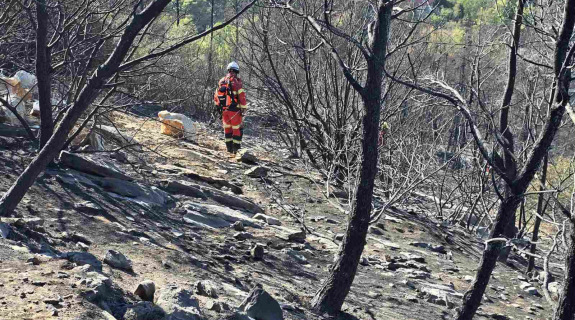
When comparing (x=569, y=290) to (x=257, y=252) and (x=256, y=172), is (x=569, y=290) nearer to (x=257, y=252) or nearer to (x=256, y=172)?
(x=257, y=252)

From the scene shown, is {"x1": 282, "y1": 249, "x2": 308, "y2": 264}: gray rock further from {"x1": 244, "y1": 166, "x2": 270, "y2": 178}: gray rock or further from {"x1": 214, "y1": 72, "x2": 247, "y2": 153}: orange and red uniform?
{"x1": 214, "y1": 72, "x2": 247, "y2": 153}: orange and red uniform

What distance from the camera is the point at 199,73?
59.3ft

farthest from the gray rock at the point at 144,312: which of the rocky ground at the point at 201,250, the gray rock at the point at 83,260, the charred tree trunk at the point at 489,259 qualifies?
the charred tree trunk at the point at 489,259

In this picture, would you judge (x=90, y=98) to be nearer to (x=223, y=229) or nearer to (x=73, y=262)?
(x=73, y=262)

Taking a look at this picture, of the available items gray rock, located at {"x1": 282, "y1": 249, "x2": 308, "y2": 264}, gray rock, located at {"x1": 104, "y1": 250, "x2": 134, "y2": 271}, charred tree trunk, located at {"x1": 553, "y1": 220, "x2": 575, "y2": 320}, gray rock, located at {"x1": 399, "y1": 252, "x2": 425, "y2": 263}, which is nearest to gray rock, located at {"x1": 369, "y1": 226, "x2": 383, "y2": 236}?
gray rock, located at {"x1": 399, "y1": 252, "x2": 425, "y2": 263}

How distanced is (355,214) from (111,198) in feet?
8.46

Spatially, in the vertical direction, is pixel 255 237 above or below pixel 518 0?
below

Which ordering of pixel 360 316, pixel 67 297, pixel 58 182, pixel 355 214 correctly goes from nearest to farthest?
pixel 67 297 → pixel 355 214 → pixel 360 316 → pixel 58 182

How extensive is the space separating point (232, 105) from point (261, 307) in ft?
24.4

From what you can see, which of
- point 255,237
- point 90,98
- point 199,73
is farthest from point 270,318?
point 199,73

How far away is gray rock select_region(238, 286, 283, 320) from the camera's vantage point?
13.2ft

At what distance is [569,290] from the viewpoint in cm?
388

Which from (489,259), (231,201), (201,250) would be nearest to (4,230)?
(201,250)

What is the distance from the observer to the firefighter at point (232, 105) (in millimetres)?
11219
